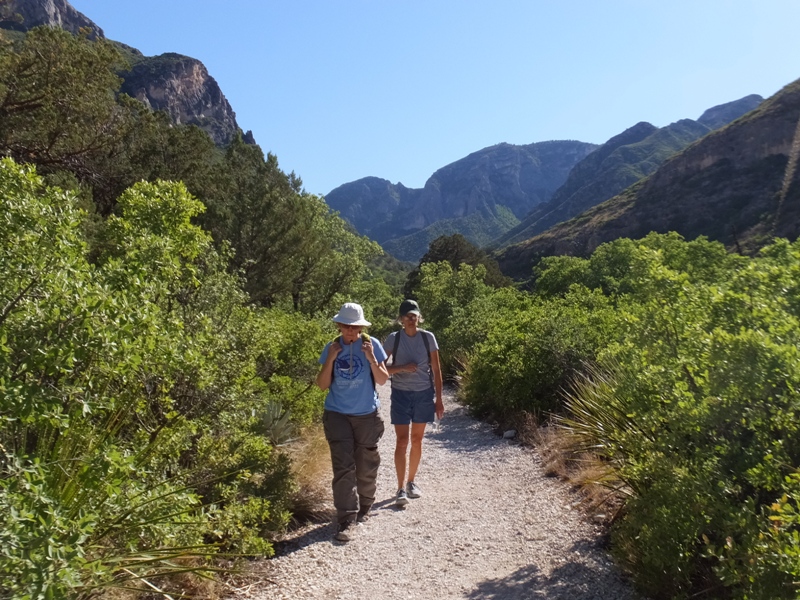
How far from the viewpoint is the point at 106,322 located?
2.12 m

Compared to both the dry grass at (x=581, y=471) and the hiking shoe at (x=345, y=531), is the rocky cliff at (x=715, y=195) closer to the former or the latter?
the dry grass at (x=581, y=471)

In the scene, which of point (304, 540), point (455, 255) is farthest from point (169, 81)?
point (304, 540)

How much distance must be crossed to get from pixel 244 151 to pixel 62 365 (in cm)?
1497

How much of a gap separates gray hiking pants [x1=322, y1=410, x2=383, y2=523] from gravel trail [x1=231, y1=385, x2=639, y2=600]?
277 millimetres

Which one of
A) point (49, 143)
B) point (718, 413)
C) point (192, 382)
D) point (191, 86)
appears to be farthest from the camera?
point (191, 86)

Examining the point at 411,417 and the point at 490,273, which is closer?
the point at 411,417

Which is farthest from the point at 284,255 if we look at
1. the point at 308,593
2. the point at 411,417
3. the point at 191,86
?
the point at 191,86

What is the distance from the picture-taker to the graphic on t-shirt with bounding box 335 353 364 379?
15.3 feet

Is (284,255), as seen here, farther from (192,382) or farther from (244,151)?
(192,382)

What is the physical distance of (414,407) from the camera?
17.7ft

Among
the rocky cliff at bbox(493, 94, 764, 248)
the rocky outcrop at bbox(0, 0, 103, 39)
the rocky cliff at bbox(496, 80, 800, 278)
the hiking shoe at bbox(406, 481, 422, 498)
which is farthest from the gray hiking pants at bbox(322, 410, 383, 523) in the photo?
the rocky cliff at bbox(493, 94, 764, 248)

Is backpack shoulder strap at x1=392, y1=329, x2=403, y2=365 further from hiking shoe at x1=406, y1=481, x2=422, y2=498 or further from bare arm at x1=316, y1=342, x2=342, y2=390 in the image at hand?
hiking shoe at x1=406, y1=481, x2=422, y2=498

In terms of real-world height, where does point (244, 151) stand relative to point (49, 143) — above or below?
above

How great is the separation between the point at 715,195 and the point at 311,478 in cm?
7577
